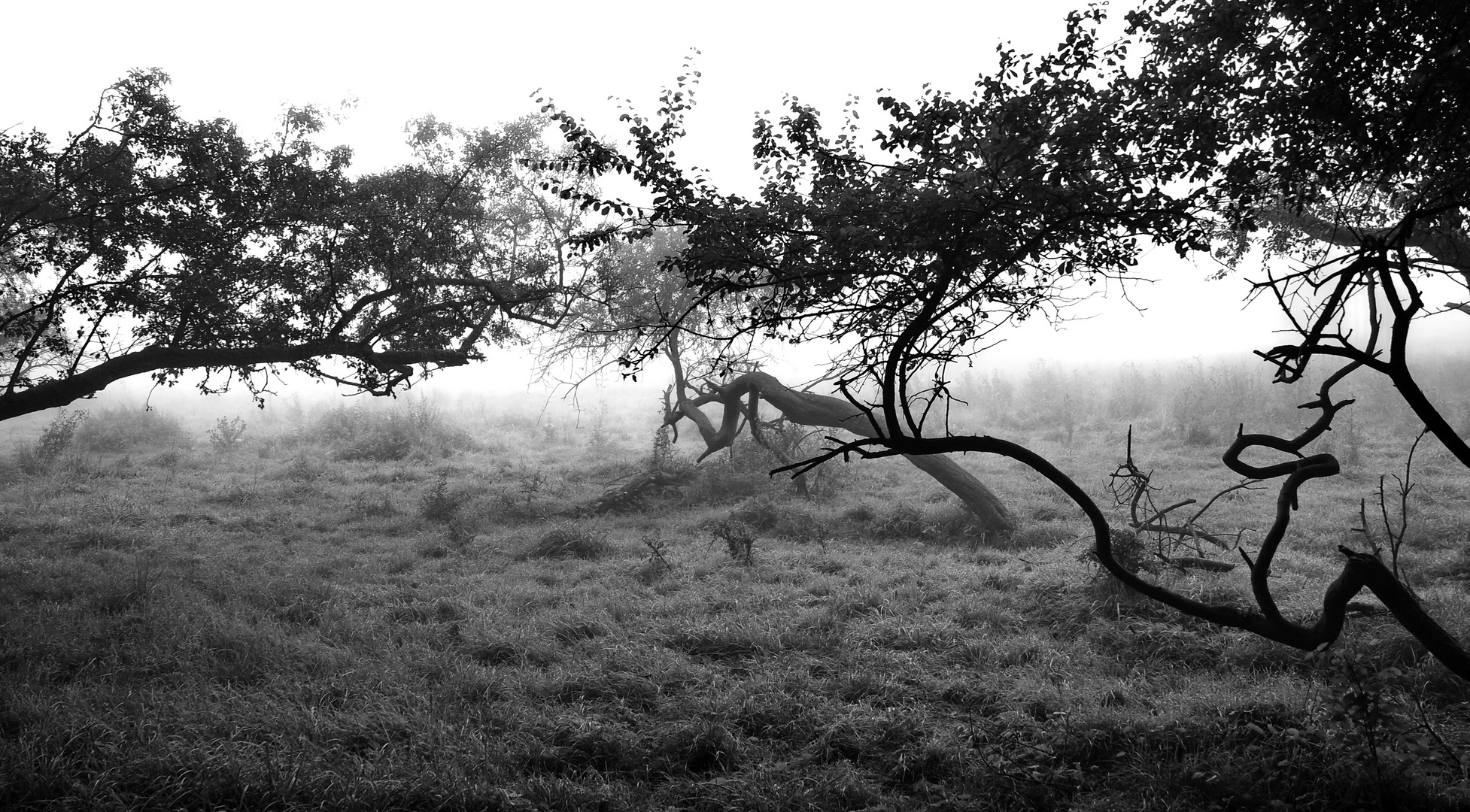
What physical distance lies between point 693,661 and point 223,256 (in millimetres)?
6393

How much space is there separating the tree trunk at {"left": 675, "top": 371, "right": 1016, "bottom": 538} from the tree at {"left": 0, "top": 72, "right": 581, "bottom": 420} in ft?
12.3

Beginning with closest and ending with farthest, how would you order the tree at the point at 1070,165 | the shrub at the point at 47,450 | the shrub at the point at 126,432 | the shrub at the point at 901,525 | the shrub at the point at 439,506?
the tree at the point at 1070,165 → the shrub at the point at 901,525 → the shrub at the point at 439,506 → the shrub at the point at 47,450 → the shrub at the point at 126,432

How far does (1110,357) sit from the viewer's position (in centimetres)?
2767

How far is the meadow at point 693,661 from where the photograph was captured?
379 cm

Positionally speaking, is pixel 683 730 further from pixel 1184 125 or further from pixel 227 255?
pixel 227 255

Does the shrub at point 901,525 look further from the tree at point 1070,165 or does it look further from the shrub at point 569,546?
the tree at point 1070,165

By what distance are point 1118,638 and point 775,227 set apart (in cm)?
400

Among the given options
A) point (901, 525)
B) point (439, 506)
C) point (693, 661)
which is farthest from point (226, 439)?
point (693, 661)

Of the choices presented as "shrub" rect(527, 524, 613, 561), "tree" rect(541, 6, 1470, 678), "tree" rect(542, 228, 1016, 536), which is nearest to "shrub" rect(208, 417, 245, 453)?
"tree" rect(542, 228, 1016, 536)

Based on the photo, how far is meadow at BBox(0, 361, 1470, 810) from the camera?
12.5 feet

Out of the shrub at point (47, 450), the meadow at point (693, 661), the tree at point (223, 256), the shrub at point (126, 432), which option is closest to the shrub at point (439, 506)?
the meadow at point (693, 661)

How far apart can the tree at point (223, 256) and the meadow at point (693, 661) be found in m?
Answer: 2.12

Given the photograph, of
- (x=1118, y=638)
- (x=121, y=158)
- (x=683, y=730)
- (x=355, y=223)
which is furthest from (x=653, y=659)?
(x=121, y=158)

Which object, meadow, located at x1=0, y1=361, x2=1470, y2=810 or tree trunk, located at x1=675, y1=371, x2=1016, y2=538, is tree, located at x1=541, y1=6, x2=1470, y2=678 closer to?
meadow, located at x1=0, y1=361, x2=1470, y2=810
